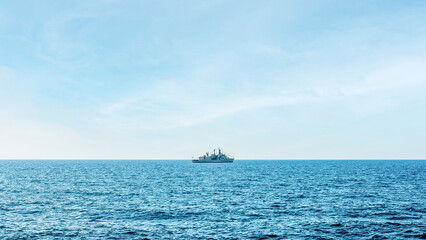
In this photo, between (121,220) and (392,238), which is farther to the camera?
(121,220)

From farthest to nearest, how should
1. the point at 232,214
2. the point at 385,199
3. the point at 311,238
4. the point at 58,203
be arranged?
the point at 385,199
the point at 58,203
the point at 232,214
the point at 311,238

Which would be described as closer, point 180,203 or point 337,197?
point 180,203

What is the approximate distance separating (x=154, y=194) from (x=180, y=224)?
94.4ft

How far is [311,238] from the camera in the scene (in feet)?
112

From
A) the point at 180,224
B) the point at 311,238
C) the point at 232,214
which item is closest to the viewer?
the point at 311,238

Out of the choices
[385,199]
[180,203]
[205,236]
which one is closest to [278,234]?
[205,236]

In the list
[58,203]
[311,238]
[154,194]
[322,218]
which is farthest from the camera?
[154,194]

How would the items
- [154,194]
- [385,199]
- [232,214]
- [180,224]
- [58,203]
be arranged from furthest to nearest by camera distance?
[154,194], [385,199], [58,203], [232,214], [180,224]

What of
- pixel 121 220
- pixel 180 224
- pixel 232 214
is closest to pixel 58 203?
pixel 121 220

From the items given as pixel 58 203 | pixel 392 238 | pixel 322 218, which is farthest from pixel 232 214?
pixel 58 203

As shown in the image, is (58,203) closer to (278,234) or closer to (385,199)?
(278,234)

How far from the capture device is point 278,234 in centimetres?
3591

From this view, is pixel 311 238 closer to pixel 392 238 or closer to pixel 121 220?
pixel 392 238

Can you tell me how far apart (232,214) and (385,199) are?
106 feet
